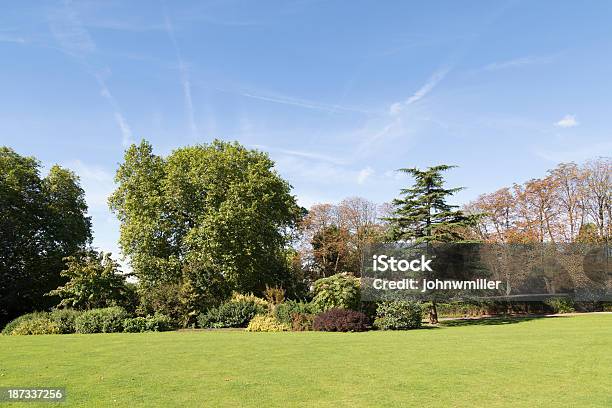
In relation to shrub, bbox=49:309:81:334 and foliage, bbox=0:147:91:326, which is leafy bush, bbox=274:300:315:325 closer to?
shrub, bbox=49:309:81:334

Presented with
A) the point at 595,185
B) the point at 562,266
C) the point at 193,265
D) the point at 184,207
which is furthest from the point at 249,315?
the point at 595,185

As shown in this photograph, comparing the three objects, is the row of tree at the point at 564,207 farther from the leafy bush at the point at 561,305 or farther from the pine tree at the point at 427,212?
the pine tree at the point at 427,212

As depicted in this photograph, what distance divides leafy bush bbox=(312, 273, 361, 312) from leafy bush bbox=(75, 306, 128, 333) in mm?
9427

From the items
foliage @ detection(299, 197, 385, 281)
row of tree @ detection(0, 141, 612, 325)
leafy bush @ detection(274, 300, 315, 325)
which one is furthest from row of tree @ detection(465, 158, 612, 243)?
leafy bush @ detection(274, 300, 315, 325)

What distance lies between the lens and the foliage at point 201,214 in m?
28.5

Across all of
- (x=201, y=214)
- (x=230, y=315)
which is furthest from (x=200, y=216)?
(x=230, y=315)

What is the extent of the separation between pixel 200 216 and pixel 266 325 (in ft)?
28.9

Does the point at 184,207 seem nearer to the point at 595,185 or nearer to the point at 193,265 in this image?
the point at 193,265

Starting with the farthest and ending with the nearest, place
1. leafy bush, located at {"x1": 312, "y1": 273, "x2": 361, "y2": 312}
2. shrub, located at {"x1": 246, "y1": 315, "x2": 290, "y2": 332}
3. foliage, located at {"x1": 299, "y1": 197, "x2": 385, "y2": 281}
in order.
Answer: foliage, located at {"x1": 299, "y1": 197, "x2": 385, "y2": 281} → leafy bush, located at {"x1": 312, "y1": 273, "x2": 361, "y2": 312} → shrub, located at {"x1": 246, "y1": 315, "x2": 290, "y2": 332}

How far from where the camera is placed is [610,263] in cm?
3434

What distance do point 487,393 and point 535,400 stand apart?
0.79 m

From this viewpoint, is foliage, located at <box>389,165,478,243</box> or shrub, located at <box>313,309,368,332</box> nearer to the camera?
shrub, located at <box>313,309,368,332</box>

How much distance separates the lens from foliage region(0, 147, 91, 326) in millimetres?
31859

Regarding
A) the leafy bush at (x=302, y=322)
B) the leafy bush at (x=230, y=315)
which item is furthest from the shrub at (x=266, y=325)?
the leafy bush at (x=230, y=315)
